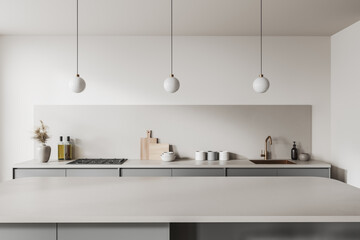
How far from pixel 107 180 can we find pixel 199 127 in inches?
81.4

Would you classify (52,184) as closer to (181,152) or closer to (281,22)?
(181,152)

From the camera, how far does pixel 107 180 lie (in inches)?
109

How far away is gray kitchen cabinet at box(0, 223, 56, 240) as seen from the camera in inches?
70.9

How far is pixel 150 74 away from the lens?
459 centimetres

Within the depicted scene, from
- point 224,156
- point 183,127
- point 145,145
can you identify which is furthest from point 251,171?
point 145,145

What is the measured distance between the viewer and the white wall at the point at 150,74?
4.56 metres

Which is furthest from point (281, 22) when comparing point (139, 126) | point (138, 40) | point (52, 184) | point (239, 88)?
point (52, 184)

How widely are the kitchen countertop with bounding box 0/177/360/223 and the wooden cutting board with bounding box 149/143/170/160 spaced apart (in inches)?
65.4

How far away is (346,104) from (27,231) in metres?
3.87

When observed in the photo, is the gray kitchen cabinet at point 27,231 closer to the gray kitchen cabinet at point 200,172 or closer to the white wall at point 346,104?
the gray kitchen cabinet at point 200,172

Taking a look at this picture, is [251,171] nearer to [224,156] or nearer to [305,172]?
[224,156]

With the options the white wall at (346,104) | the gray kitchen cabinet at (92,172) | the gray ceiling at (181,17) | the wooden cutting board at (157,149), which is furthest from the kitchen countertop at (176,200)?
the gray ceiling at (181,17)

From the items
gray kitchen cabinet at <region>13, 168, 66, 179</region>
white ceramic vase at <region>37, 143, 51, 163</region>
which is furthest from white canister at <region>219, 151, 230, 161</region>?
white ceramic vase at <region>37, 143, 51, 163</region>

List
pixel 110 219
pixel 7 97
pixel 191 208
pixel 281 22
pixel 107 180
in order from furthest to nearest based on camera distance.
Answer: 1. pixel 7 97
2. pixel 281 22
3. pixel 107 180
4. pixel 191 208
5. pixel 110 219
